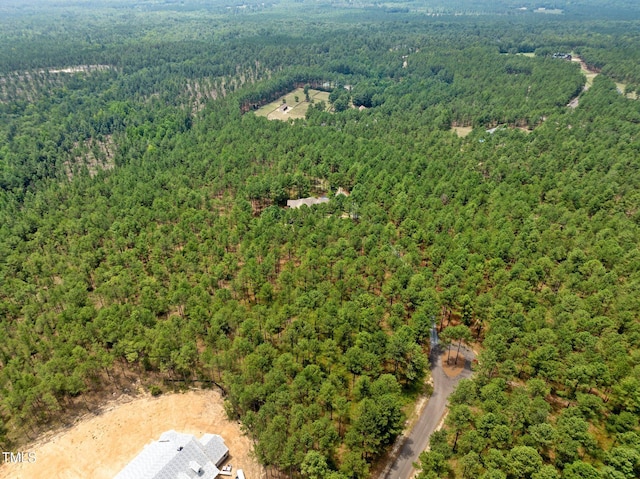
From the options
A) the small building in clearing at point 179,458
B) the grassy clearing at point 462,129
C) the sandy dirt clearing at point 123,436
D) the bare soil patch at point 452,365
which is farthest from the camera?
the grassy clearing at point 462,129

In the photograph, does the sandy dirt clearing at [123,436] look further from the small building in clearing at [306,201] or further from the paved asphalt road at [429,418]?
the small building in clearing at [306,201]

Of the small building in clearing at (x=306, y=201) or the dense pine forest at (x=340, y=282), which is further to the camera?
the small building in clearing at (x=306, y=201)

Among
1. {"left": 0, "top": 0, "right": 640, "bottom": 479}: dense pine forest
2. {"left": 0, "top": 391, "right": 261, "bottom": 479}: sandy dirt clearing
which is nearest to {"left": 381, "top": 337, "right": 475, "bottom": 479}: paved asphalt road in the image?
{"left": 0, "top": 0, "right": 640, "bottom": 479}: dense pine forest

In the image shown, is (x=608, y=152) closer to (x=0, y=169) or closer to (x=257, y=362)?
(x=257, y=362)

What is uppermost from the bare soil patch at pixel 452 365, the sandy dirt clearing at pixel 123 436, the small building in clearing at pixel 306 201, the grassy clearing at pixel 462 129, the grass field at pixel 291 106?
the grass field at pixel 291 106

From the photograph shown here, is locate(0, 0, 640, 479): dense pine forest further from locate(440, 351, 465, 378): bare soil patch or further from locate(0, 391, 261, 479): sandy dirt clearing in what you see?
locate(440, 351, 465, 378): bare soil patch

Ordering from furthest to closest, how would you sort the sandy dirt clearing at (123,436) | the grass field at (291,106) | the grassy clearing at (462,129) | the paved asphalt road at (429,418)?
1. the grass field at (291,106)
2. the grassy clearing at (462,129)
3. the sandy dirt clearing at (123,436)
4. the paved asphalt road at (429,418)

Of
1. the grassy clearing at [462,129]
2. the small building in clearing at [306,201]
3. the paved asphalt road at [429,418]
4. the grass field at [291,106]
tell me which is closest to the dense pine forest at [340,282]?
the paved asphalt road at [429,418]

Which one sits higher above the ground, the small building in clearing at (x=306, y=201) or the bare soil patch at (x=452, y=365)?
the small building in clearing at (x=306, y=201)
